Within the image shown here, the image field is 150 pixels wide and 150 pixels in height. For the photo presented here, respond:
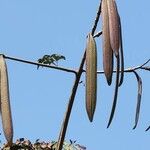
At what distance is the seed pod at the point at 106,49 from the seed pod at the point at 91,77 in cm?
4

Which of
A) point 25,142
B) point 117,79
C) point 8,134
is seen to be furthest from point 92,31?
point 25,142

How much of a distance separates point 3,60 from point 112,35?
30 centimetres

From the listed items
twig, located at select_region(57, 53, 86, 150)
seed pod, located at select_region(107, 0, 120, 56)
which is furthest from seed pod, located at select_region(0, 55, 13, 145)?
seed pod, located at select_region(107, 0, 120, 56)

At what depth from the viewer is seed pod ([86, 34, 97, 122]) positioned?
1.34 metres

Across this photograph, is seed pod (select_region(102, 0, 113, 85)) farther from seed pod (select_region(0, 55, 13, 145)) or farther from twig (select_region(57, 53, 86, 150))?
seed pod (select_region(0, 55, 13, 145))

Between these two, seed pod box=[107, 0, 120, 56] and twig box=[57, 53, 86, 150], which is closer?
seed pod box=[107, 0, 120, 56]

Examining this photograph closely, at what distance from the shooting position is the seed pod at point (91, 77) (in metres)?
1.34

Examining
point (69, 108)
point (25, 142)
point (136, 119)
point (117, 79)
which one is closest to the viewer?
point (117, 79)

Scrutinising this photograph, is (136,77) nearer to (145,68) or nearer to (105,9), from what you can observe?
(145,68)

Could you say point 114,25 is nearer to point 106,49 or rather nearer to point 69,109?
point 106,49

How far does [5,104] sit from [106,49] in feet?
0.85

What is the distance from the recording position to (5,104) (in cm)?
147

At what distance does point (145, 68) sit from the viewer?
1.69 metres

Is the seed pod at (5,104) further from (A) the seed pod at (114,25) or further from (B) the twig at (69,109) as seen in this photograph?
(A) the seed pod at (114,25)
